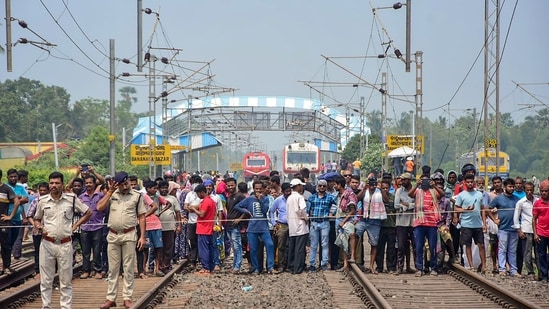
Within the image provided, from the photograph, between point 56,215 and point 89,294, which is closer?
point 56,215

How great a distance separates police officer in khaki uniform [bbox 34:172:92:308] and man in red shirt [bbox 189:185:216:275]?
5.34 metres

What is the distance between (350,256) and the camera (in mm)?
17000

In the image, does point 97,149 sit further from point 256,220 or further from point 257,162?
point 256,220

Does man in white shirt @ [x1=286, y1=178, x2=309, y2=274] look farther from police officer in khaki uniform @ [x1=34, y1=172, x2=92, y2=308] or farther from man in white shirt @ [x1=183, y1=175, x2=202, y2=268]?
police officer in khaki uniform @ [x1=34, y1=172, x2=92, y2=308]

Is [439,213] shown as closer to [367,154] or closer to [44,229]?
[44,229]

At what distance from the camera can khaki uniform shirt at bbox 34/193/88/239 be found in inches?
433

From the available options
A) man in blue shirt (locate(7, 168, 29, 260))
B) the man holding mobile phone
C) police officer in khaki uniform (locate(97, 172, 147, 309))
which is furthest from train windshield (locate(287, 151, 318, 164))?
police officer in khaki uniform (locate(97, 172, 147, 309))

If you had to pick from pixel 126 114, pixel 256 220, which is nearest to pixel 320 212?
pixel 256 220

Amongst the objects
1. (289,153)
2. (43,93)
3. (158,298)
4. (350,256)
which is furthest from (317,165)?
(43,93)

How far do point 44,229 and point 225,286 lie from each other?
15.6 ft

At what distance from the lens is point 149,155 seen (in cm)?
3734

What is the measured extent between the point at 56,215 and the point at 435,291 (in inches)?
251

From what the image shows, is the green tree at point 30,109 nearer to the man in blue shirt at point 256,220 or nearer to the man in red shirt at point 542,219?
the man in blue shirt at point 256,220

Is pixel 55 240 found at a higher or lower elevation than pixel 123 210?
lower
